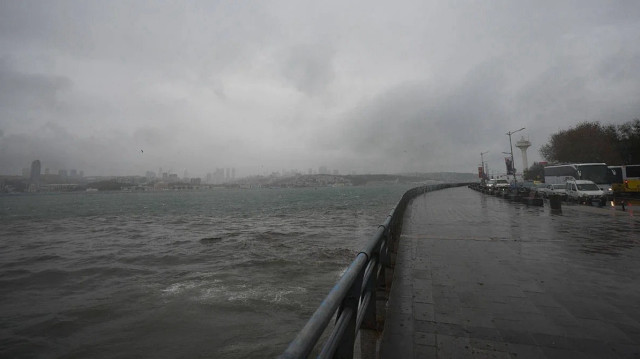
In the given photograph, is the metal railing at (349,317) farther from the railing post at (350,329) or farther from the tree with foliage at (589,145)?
the tree with foliage at (589,145)

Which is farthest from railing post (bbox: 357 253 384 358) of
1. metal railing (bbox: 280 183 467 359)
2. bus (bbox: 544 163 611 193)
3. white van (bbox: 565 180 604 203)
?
bus (bbox: 544 163 611 193)

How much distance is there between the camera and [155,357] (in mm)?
5586

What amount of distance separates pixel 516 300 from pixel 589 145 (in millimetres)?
62843

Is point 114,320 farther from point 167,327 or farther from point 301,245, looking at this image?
point 301,245

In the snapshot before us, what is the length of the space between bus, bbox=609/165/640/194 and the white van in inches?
345

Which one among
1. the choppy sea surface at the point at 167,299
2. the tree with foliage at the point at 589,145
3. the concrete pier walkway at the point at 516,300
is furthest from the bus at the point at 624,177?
the choppy sea surface at the point at 167,299

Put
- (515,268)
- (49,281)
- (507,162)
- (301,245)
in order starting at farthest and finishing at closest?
1. (507,162)
2. (301,245)
3. (49,281)
4. (515,268)

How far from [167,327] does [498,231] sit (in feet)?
39.3

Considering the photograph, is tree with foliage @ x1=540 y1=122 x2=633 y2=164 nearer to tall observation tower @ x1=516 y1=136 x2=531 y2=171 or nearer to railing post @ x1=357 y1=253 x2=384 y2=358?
railing post @ x1=357 y1=253 x2=384 y2=358

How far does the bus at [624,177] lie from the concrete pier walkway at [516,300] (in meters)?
28.8

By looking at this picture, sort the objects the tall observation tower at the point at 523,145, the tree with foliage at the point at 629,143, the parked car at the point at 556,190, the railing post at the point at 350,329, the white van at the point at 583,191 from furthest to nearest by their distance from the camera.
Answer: the tall observation tower at the point at 523,145, the tree with foliage at the point at 629,143, the parked car at the point at 556,190, the white van at the point at 583,191, the railing post at the point at 350,329

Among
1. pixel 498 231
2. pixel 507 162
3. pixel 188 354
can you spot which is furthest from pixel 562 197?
pixel 188 354

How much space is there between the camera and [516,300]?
482 cm

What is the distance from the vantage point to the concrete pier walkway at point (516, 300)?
3469mm
